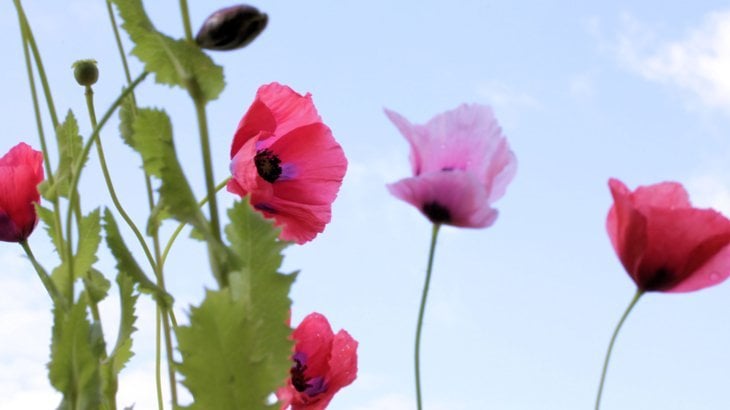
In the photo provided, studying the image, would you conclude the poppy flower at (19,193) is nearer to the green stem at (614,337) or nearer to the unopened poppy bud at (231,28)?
the unopened poppy bud at (231,28)

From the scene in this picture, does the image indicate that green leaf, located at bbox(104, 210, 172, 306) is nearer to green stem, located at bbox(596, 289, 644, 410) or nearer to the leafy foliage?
the leafy foliage

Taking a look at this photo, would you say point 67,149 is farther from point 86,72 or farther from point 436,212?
point 436,212

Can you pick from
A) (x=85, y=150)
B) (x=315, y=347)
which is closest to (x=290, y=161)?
(x=315, y=347)

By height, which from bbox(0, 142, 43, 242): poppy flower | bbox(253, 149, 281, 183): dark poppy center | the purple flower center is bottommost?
the purple flower center

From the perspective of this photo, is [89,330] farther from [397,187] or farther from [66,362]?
[397,187]

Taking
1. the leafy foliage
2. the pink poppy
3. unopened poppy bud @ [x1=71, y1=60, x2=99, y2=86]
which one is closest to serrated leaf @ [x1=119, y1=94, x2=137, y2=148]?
the leafy foliage

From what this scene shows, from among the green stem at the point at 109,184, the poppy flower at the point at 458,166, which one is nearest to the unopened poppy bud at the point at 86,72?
the green stem at the point at 109,184
